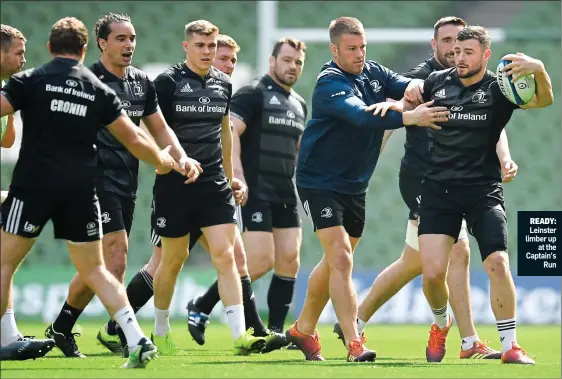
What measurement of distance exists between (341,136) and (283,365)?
5.42ft

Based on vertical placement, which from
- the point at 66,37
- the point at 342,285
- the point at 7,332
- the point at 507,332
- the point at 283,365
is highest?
the point at 66,37

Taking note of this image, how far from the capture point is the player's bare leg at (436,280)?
8.06 m

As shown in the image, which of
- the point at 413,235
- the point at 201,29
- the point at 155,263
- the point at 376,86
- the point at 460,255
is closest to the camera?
the point at 376,86

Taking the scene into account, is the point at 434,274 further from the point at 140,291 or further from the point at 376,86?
the point at 140,291

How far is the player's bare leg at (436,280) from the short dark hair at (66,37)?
2.59 metres

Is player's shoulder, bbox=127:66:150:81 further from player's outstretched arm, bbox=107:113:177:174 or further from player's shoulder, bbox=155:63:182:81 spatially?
player's outstretched arm, bbox=107:113:177:174

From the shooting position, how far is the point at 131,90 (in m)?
8.64

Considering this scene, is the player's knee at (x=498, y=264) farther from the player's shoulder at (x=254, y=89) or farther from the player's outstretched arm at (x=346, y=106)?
the player's shoulder at (x=254, y=89)

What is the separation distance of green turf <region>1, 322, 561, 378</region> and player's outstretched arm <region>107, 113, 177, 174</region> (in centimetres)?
122

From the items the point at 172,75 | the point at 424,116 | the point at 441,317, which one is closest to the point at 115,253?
the point at 172,75

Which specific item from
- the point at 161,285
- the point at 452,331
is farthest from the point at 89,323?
the point at 161,285

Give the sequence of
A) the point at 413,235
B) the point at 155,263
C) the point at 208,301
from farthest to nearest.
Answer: the point at 208,301 < the point at 155,263 < the point at 413,235

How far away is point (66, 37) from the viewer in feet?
23.3

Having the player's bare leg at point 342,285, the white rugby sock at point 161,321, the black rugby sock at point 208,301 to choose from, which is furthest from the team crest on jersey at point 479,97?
the black rugby sock at point 208,301
